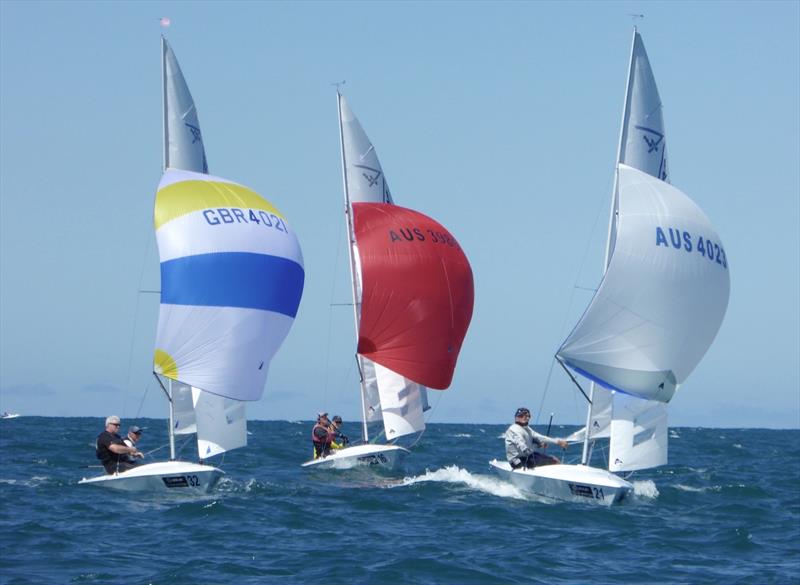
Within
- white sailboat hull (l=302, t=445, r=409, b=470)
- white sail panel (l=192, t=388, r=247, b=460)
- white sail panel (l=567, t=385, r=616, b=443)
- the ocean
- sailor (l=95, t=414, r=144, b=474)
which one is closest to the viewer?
the ocean

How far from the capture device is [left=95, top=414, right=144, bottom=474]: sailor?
22.1m

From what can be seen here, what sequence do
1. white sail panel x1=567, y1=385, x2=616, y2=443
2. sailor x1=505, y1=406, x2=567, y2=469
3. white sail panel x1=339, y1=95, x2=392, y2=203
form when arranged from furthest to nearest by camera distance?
1. white sail panel x1=339, y1=95, x2=392, y2=203
2. white sail panel x1=567, y1=385, x2=616, y2=443
3. sailor x1=505, y1=406, x2=567, y2=469

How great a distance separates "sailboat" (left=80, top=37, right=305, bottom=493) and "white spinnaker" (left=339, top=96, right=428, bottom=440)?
7.12m

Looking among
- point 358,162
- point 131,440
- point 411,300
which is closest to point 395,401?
point 411,300

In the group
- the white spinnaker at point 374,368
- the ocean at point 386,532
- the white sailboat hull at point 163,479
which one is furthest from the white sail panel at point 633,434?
the white spinnaker at point 374,368

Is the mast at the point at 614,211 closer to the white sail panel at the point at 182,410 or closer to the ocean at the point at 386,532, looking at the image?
the ocean at the point at 386,532

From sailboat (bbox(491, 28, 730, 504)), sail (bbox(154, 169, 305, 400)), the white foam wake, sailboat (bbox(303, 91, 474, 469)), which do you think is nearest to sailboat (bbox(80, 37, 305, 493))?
sail (bbox(154, 169, 305, 400))

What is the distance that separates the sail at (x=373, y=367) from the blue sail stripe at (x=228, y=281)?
6588mm

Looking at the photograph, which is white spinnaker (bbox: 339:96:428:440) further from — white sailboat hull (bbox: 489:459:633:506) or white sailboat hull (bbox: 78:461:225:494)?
white sailboat hull (bbox: 78:461:225:494)

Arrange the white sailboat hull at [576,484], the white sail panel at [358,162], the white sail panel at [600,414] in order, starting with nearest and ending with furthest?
the white sailboat hull at [576,484] → the white sail panel at [600,414] → the white sail panel at [358,162]

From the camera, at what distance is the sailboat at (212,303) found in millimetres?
21281

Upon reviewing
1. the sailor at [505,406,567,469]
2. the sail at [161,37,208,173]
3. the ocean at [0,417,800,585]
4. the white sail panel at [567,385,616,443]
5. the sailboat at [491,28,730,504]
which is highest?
the sail at [161,37,208,173]

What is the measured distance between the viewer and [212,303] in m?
21.4

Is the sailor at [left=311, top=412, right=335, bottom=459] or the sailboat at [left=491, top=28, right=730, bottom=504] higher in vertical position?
the sailboat at [left=491, top=28, right=730, bottom=504]
